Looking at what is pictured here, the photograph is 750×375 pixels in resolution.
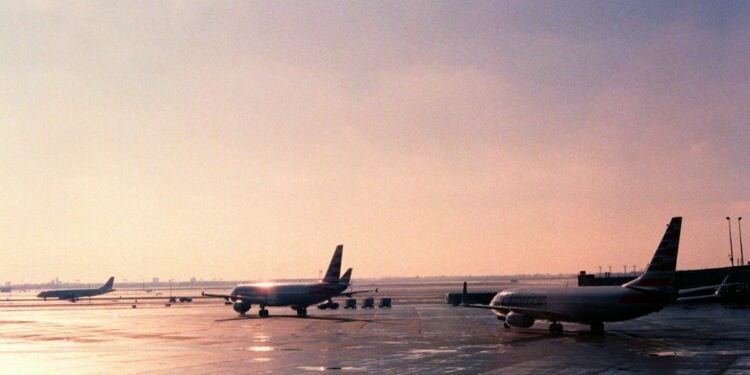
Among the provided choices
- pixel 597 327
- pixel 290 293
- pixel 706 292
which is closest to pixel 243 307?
pixel 290 293

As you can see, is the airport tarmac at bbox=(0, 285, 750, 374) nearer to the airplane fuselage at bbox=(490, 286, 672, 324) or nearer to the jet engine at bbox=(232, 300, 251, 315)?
the airplane fuselage at bbox=(490, 286, 672, 324)

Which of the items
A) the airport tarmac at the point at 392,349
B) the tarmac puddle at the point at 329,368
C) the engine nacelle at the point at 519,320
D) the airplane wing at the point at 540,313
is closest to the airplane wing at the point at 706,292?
the airport tarmac at the point at 392,349

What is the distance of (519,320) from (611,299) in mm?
9630

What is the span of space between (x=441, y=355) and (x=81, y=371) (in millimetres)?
19026

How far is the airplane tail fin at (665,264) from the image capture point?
50906mm

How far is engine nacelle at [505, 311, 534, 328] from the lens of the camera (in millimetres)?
59653

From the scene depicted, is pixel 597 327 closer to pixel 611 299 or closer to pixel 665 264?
pixel 611 299

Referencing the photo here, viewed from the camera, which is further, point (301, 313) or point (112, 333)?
point (301, 313)

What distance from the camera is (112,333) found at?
6600 centimetres

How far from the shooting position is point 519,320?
60.2 m

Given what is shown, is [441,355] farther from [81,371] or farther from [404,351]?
[81,371]

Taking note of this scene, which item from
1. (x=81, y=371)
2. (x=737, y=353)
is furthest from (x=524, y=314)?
(x=81, y=371)

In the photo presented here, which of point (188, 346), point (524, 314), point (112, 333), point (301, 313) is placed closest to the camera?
point (188, 346)

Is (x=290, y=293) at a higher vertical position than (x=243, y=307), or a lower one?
higher
